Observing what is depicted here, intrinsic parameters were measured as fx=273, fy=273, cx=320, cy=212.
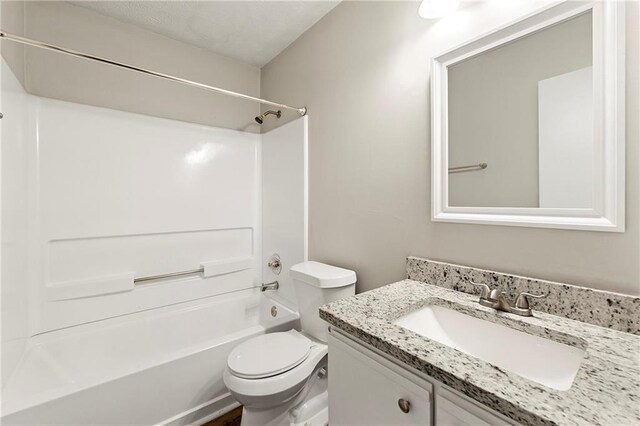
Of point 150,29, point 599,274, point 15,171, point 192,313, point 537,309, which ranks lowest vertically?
point 192,313

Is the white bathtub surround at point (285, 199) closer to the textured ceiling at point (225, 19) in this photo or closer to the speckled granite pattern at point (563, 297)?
the textured ceiling at point (225, 19)

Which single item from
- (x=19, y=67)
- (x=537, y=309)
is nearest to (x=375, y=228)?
(x=537, y=309)

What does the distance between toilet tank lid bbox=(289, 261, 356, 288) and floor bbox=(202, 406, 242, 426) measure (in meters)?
0.89

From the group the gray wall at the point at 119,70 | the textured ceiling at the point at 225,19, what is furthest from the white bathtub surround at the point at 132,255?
the textured ceiling at the point at 225,19

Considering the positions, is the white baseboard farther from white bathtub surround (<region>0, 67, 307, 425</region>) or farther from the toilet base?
the toilet base

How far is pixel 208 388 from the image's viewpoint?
156 cm

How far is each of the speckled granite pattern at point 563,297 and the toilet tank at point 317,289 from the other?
506mm

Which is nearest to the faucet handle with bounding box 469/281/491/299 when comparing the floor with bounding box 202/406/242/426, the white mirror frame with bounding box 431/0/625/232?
the white mirror frame with bounding box 431/0/625/232

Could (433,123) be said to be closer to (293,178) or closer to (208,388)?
(293,178)

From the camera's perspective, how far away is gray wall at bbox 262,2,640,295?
81 cm

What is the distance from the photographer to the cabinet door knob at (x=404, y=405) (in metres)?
0.67

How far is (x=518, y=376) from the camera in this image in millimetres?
551

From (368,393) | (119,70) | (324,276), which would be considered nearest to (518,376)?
(368,393)

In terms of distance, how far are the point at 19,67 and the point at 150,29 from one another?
83 cm
